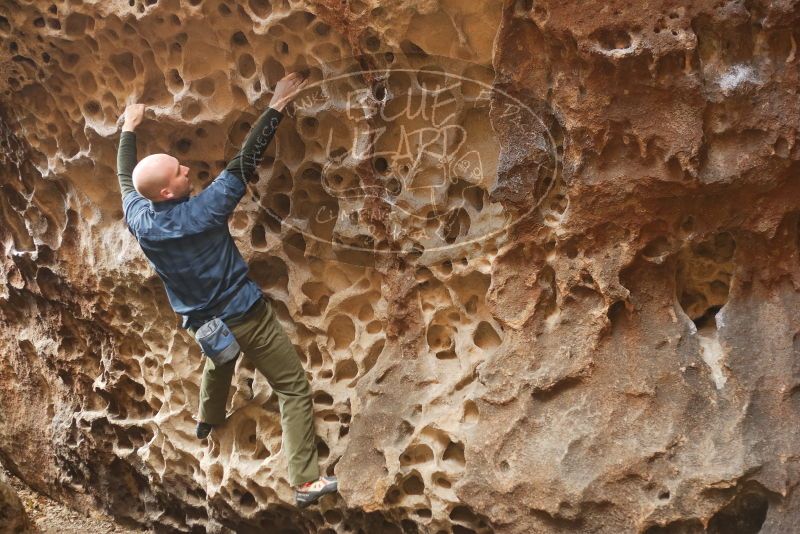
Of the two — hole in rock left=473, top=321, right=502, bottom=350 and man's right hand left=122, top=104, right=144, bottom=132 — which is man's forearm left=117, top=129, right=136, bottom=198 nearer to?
man's right hand left=122, top=104, right=144, bottom=132

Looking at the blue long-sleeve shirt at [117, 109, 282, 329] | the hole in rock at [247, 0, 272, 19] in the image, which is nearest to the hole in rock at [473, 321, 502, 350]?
the blue long-sleeve shirt at [117, 109, 282, 329]

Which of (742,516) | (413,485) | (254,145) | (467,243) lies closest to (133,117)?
(254,145)

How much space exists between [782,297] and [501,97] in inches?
38.0

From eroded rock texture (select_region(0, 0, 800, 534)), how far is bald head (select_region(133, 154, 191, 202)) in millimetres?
417

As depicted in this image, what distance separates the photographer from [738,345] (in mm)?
2475

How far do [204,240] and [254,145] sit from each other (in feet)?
1.11

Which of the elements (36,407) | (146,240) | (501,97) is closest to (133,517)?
(36,407)

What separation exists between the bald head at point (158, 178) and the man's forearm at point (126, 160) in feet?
0.68

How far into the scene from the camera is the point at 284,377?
300 centimetres

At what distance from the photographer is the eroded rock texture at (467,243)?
2.37 m

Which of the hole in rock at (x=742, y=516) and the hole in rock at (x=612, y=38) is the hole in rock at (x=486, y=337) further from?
the hole in rock at (x=612, y=38)

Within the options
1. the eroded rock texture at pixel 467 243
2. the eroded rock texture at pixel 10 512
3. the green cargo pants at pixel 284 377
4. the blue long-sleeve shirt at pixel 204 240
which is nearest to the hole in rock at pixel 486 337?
the eroded rock texture at pixel 467 243

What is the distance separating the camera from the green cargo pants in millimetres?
2936

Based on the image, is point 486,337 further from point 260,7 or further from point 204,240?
point 260,7
